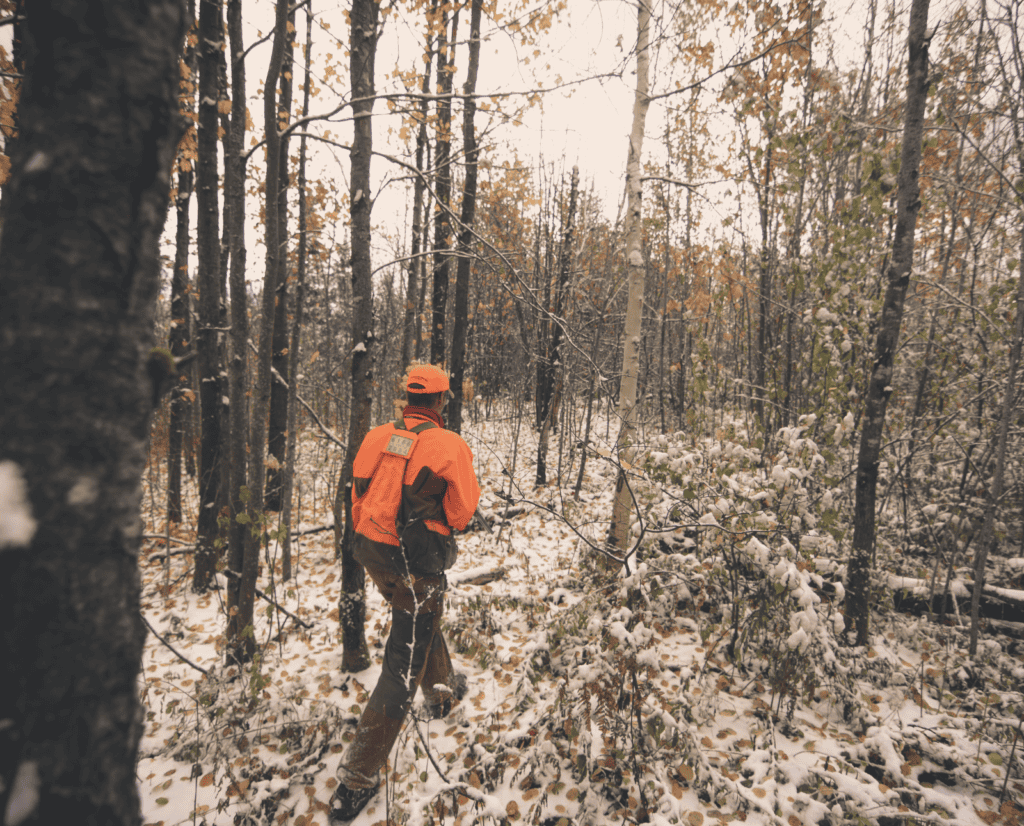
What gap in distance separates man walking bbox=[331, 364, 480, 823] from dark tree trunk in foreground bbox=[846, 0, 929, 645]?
313cm

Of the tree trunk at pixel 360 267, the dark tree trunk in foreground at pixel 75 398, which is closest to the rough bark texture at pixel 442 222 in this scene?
the tree trunk at pixel 360 267

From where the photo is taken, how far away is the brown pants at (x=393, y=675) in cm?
249

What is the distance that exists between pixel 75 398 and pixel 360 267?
2.86 m

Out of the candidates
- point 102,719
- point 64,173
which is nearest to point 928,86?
point 64,173

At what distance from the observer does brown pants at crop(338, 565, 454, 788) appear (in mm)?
2494

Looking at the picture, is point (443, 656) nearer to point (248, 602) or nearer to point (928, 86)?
point (248, 602)

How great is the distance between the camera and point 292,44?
5.77 meters

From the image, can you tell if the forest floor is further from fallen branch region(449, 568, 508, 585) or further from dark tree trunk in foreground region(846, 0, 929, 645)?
fallen branch region(449, 568, 508, 585)

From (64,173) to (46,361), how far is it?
0.27 m

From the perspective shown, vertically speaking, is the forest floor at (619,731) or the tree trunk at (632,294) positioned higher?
the tree trunk at (632,294)

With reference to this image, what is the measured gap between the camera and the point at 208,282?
3.73 m

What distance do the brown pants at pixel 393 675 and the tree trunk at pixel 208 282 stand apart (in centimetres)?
163

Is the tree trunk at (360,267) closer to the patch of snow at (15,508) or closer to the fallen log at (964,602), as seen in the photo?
the patch of snow at (15,508)

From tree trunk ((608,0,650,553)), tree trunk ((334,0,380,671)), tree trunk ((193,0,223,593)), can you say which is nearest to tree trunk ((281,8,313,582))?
tree trunk ((193,0,223,593))
